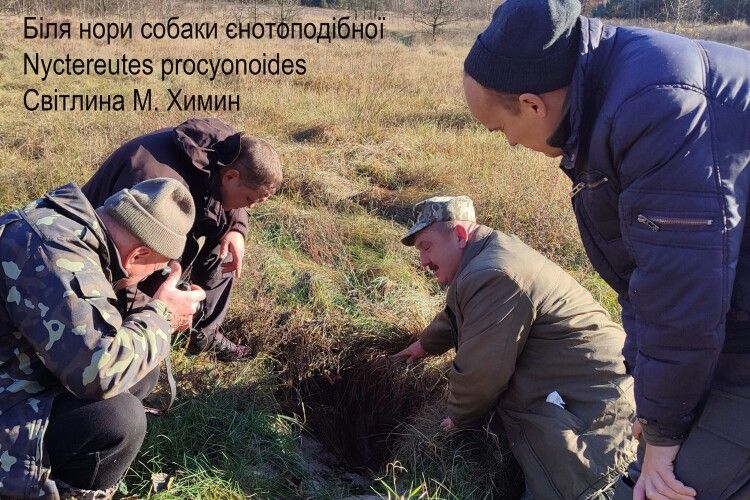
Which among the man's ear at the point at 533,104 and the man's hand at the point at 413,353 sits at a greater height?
the man's ear at the point at 533,104

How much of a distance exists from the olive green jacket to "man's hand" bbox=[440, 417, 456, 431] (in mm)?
260

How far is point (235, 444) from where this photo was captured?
10.1ft

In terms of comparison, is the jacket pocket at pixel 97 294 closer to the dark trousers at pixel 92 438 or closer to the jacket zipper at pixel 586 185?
the dark trousers at pixel 92 438

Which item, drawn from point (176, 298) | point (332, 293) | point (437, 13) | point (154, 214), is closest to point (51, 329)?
point (154, 214)

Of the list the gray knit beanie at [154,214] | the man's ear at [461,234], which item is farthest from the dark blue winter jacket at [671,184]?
the man's ear at [461,234]

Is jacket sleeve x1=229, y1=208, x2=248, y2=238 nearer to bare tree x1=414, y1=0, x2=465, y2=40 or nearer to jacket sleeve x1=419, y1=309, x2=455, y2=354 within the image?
jacket sleeve x1=419, y1=309, x2=455, y2=354

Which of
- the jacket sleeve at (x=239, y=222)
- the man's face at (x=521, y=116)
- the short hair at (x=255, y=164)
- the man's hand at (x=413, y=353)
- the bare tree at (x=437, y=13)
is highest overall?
the man's face at (x=521, y=116)

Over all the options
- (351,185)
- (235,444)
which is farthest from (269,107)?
(235,444)

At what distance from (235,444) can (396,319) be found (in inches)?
54.3

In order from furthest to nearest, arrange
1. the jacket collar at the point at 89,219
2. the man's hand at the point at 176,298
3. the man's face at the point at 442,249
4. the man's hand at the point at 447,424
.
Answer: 1. the man's hand at the point at 447,424
2. the man's face at the point at 442,249
3. the man's hand at the point at 176,298
4. the jacket collar at the point at 89,219

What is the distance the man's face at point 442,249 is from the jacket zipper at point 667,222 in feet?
5.47

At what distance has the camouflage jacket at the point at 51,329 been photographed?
1978 millimetres

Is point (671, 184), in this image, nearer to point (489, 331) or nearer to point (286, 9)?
point (489, 331)

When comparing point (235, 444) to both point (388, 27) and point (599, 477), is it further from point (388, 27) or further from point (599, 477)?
point (388, 27)
